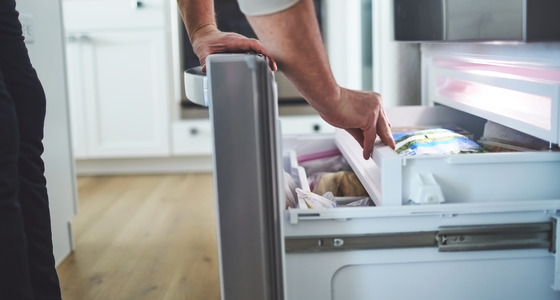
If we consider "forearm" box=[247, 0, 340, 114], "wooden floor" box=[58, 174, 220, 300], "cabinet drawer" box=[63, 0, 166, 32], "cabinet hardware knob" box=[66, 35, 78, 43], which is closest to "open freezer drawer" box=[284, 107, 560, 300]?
"forearm" box=[247, 0, 340, 114]

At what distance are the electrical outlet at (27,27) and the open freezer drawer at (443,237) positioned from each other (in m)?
0.92

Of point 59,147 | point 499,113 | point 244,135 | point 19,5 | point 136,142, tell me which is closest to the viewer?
point 244,135

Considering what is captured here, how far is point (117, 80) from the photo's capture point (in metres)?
2.90

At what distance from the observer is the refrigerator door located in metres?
0.80

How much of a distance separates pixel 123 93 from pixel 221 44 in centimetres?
192

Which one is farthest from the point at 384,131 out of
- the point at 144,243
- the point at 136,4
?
the point at 136,4

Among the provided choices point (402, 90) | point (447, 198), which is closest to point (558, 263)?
point (447, 198)

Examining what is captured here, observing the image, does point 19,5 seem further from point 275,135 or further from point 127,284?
point 275,135

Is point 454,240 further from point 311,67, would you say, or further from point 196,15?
point 196,15

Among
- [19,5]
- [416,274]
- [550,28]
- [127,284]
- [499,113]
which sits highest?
[19,5]

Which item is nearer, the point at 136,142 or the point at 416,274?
the point at 416,274

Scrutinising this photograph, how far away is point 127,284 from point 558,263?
99cm

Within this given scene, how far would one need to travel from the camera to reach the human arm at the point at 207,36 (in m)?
1.01

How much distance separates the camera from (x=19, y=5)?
5.11 ft
